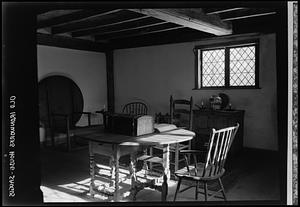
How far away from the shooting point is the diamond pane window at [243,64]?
2.96 metres

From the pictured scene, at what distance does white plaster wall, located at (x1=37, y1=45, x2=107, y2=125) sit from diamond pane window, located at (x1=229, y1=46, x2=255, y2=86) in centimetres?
137

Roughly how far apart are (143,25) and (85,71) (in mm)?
991

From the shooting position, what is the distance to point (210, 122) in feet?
12.2

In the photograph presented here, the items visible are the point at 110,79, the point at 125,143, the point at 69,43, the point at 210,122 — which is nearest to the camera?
the point at 125,143

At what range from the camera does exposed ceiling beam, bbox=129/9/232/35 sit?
2.54 metres

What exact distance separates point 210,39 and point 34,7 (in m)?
2.03

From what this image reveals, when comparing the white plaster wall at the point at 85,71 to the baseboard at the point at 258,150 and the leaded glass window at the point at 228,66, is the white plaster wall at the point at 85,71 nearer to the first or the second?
the leaded glass window at the point at 228,66

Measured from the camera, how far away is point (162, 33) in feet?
10.9

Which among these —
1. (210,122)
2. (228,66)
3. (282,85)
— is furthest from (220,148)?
(210,122)

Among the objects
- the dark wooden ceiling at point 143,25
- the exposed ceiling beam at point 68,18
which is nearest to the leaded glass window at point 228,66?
the dark wooden ceiling at point 143,25

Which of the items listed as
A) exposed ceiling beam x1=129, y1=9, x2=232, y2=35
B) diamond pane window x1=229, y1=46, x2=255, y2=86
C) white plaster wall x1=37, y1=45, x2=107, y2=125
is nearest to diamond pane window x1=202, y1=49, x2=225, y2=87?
diamond pane window x1=229, y1=46, x2=255, y2=86

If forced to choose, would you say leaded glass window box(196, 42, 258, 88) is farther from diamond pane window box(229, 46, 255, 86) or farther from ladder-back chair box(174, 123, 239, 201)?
ladder-back chair box(174, 123, 239, 201)

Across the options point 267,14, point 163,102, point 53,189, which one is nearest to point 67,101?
point 53,189

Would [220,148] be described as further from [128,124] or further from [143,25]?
[143,25]
